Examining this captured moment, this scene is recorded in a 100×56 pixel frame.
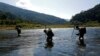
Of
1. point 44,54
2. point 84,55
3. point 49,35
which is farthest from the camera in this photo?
point 49,35

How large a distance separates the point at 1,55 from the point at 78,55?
8.28m

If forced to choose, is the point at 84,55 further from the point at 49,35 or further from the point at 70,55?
the point at 49,35

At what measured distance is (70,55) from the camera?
2572 cm

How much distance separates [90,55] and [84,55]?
2.02ft

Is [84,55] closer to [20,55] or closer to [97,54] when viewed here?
[97,54]

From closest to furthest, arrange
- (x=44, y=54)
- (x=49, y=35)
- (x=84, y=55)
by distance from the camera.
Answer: (x=84, y=55), (x=44, y=54), (x=49, y=35)

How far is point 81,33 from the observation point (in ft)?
138

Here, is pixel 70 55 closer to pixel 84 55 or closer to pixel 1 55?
pixel 84 55

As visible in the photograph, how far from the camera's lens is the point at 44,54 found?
2691cm

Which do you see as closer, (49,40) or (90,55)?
(90,55)

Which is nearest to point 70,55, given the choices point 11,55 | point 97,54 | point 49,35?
point 97,54

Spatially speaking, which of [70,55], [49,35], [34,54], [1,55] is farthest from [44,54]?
[49,35]

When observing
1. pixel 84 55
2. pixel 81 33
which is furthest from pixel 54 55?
pixel 81 33

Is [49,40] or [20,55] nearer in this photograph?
[20,55]
